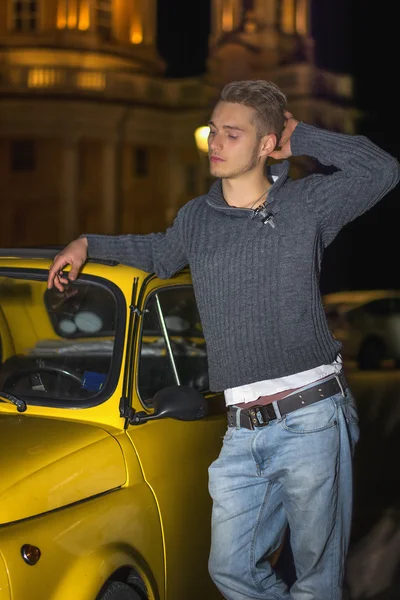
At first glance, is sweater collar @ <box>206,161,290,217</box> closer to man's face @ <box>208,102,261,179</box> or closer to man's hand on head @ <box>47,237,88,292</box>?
man's face @ <box>208,102,261,179</box>

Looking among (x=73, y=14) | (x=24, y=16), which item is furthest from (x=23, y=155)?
(x=73, y=14)

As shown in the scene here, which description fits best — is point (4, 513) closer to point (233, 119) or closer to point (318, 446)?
point (318, 446)

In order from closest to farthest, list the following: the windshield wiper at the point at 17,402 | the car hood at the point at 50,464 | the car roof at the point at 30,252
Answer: the car hood at the point at 50,464, the windshield wiper at the point at 17,402, the car roof at the point at 30,252

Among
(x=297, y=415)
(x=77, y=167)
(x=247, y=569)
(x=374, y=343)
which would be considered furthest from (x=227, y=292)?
(x=77, y=167)

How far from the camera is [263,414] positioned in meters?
3.61

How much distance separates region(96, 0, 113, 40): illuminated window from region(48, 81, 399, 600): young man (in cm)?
5843

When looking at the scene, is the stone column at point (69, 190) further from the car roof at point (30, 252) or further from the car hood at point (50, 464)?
the car hood at point (50, 464)

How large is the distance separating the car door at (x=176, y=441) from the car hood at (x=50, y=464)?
0.20m

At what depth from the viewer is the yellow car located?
321cm

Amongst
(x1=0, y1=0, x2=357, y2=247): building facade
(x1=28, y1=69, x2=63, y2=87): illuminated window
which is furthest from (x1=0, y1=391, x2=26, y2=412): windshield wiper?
(x1=28, y1=69, x2=63, y2=87): illuminated window

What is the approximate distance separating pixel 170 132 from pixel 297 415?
56.5 m

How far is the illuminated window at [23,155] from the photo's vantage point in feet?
175

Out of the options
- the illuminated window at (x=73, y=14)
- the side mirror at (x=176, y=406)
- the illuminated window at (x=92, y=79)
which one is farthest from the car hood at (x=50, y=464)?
the illuminated window at (x=73, y=14)

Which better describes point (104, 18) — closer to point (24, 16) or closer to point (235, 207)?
point (24, 16)
